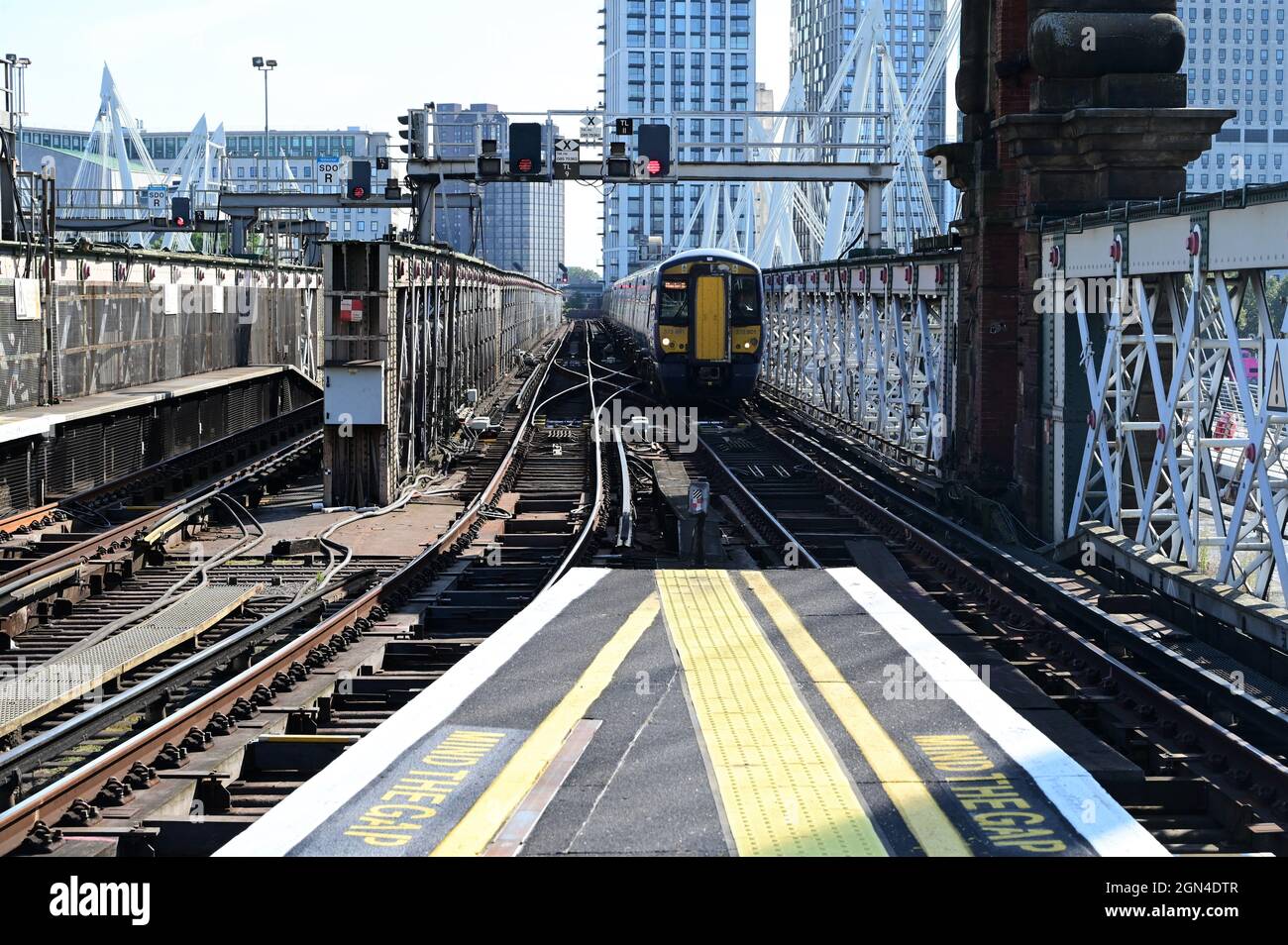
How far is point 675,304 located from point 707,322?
0.76 meters

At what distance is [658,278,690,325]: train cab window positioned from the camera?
1208 inches

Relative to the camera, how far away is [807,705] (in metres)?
7.18

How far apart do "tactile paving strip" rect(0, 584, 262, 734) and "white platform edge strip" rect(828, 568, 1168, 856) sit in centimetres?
500

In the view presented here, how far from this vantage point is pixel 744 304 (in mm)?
30797

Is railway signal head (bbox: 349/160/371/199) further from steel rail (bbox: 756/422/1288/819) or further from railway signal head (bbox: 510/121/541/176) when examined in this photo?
steel rail (bbox: 756/422/1288/819)

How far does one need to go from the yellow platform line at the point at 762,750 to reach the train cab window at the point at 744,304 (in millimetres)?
21656

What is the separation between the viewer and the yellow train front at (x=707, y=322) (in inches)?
1204

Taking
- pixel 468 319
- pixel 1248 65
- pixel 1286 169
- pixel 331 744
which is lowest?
pixel 331 744

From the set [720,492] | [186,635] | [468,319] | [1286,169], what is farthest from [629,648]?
[1286,169]

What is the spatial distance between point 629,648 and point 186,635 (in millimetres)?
4254

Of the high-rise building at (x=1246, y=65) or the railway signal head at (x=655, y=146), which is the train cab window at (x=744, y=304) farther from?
the high-rise building at (x=1246, y=65)

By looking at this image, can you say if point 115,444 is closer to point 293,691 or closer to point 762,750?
point 293,691

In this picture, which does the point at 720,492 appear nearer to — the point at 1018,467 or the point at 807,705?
the point at 1018,467
